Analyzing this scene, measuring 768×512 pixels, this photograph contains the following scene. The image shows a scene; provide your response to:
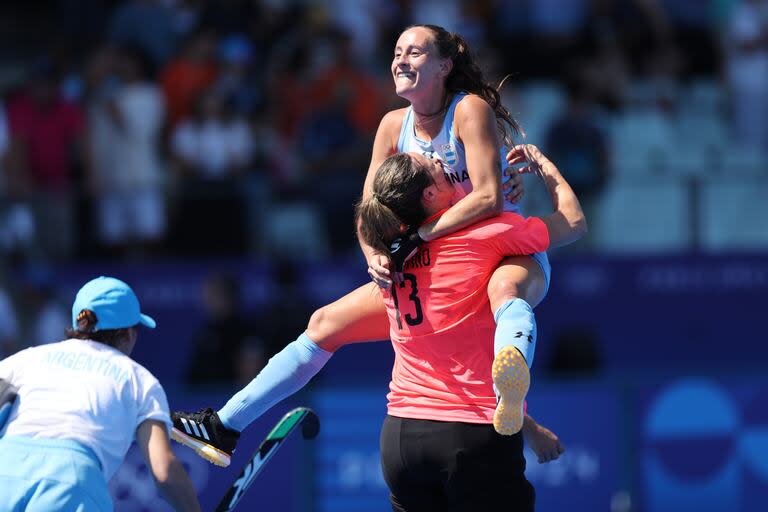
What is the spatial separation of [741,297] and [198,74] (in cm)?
579

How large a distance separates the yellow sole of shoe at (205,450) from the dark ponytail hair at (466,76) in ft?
5.74

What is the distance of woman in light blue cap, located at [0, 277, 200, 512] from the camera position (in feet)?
17.2

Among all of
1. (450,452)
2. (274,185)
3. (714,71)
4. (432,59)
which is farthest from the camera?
(714,71)

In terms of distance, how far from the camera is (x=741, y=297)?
13.9 meters

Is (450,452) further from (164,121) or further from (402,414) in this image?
(164,121)

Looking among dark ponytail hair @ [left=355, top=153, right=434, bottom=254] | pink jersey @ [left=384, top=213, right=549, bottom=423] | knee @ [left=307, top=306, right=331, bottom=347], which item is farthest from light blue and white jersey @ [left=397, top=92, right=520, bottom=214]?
knee @ [left=307, top=306, right=331, bottom=347]

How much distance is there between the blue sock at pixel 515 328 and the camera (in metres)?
5.06

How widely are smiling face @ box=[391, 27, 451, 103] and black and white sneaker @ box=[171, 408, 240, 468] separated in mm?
1598

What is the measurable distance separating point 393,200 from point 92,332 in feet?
4.42

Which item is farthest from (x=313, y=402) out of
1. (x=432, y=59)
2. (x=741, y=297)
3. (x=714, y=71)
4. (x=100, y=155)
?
(x=714, y=71)

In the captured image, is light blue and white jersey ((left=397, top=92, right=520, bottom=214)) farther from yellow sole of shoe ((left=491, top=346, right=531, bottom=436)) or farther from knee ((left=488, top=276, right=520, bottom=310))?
yellow sole of shoe ((left=491, top=346, right=531, bottom=436))

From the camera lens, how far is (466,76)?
5.97 m

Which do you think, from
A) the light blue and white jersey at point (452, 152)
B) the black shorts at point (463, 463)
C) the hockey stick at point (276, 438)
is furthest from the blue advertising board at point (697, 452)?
the black shorts at point (463, 463)

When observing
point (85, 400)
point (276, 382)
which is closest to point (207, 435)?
point (276, 382)
